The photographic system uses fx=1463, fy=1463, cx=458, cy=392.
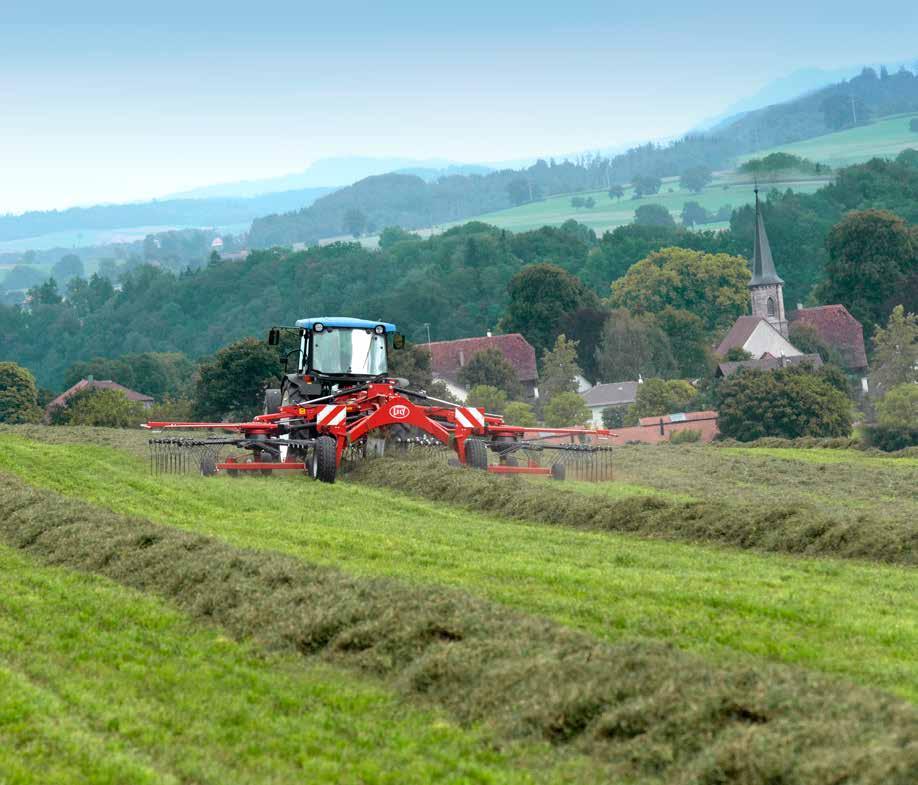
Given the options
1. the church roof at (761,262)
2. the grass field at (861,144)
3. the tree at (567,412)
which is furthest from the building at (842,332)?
the grass field at (861,144)

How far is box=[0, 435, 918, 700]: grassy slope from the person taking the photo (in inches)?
356

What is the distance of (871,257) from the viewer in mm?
93625

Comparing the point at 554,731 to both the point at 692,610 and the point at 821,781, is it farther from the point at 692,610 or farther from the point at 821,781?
the point at 692,610

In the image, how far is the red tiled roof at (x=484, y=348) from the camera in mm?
91500

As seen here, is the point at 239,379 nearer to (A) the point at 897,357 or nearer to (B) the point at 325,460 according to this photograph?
(A) the point at 897,357

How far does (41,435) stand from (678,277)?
260 ft

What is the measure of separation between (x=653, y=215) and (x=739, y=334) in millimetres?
96135

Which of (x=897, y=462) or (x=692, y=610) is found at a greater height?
(x=692, y=610)

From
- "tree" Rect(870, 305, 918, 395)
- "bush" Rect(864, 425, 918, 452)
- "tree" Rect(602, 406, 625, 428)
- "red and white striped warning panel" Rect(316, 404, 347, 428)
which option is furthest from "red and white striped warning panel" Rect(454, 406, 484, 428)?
"tree" Rect(602, 406, 625, 428)

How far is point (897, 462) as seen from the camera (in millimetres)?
30641

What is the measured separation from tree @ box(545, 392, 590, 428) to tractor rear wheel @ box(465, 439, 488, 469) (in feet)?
165

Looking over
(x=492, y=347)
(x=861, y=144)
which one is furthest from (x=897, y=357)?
(x=861, y=144)

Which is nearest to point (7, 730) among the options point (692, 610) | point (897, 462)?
point (692, 610)

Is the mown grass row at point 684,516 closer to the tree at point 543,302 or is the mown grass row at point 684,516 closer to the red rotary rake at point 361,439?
the red rotary rake at point 361,439
